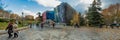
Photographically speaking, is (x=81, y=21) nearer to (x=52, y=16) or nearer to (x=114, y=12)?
(x=114, y=12)

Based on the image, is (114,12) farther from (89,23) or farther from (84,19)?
(84,19)

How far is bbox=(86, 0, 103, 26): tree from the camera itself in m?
45.9

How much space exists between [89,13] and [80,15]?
19.2 feet

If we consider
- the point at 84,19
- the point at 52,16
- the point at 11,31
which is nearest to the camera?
the point at 11,31

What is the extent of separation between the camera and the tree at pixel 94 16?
151ft

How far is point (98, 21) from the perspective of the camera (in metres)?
46.2

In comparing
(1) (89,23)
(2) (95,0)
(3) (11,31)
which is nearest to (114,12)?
(1) (89,23)

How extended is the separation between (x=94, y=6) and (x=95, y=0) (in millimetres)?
2752

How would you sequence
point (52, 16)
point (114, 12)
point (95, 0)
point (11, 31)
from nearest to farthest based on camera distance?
point (11, 31) → point (52, 16) → point (114, 12) → point (95, 0)

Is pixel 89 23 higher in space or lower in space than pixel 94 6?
lower

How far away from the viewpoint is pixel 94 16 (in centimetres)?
4716

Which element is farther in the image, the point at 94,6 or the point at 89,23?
the point at 94,6

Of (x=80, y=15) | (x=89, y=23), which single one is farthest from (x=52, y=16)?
(x=80, y=15)

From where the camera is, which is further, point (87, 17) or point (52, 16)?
point (87, 17)
